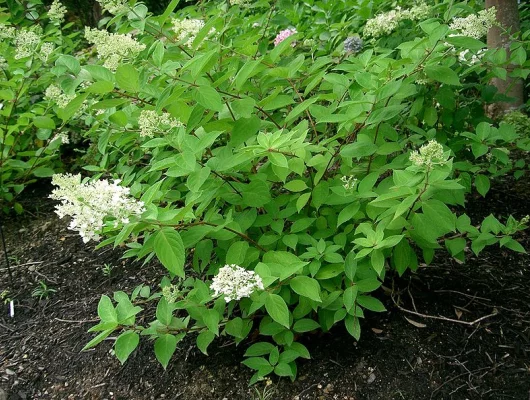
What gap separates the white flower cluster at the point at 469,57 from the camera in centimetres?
205

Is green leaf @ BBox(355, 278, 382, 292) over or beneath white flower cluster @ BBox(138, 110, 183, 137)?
beneath

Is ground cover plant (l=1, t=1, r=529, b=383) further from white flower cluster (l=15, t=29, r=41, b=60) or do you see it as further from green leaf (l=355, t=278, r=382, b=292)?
white flower cluster (l=15, t=29, r=41, b=60)

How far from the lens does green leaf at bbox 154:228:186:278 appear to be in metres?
1.36

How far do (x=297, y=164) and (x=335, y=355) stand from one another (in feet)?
2.70

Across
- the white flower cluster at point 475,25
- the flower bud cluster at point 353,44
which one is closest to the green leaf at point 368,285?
the white flower cluster at point 475,25

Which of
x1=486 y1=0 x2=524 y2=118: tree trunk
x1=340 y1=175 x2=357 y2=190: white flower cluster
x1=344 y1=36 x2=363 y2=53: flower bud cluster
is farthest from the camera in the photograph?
x1=486 y1=0 x2=524 y2=118: tree trunk

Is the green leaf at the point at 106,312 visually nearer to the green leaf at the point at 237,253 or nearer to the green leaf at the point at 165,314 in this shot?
the green leaf at the point at 165,314

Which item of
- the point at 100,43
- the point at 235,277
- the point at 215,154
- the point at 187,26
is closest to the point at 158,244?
the point at 235,277

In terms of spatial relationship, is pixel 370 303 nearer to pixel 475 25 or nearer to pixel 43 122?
pixel 475 25

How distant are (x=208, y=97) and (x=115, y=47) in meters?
0.38

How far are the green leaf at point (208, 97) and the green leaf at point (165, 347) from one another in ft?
2.51

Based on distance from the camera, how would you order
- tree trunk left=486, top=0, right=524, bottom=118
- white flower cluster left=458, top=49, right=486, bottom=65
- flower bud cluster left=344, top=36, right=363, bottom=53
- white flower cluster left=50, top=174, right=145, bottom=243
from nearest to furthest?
white flower cluster left=50, top=174, right=145, bottom=243
white flower cluster left=458, top=49, right=486, bottom=65
flower bud cluster left=344, top=36, right=363, bottom=53
tree trunk left=486, top=0, right=524, bottom=118

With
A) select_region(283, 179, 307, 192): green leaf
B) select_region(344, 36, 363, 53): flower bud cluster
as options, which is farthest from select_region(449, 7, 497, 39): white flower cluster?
select_region(283, 179, 307, 192): green leaf

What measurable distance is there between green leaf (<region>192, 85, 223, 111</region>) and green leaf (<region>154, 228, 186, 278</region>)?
382 millimetres
